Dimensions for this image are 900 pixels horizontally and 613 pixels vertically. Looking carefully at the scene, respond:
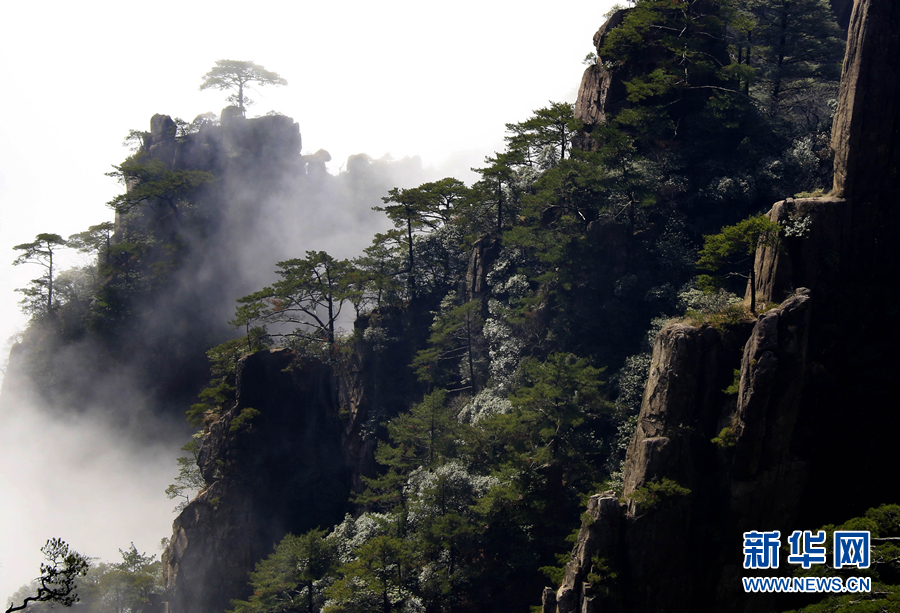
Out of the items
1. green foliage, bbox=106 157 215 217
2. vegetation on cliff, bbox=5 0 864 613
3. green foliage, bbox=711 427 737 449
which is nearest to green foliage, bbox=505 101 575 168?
vegetation on cliff, bbox=5 0 864 613

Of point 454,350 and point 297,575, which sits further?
point 454,350

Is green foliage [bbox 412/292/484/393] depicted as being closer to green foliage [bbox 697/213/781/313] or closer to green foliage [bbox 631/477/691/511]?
green foliage [bbox 697/213/781/313]

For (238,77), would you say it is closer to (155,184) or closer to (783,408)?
(155,184)

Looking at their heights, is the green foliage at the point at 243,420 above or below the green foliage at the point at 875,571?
above

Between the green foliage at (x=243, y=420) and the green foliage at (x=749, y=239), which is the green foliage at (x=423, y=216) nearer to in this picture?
the green foliage at (x=243, y=420)

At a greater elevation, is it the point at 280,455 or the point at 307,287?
the point at 307,287

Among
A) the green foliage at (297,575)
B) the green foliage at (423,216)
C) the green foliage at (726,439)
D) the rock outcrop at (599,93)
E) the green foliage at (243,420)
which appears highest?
the rock outcrop at (599,93)

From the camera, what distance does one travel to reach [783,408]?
22812 mm

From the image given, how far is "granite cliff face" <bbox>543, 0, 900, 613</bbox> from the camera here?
22828 mm

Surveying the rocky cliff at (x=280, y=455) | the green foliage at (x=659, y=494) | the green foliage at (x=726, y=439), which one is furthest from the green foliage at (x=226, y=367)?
the green foliage at (x=726, y=439)

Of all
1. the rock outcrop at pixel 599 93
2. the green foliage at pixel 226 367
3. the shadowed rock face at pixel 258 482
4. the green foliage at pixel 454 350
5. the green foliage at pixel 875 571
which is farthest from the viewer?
the green foliage at pixel 226 367

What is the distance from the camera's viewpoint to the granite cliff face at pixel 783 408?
22.8 m

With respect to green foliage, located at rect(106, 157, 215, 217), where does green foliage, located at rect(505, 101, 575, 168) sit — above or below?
below

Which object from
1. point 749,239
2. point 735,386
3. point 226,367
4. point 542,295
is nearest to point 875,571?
point 735,386
